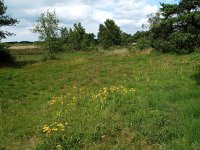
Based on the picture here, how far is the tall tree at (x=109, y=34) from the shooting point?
74.1 metres

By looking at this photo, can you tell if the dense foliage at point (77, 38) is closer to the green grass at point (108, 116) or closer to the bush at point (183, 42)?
the bush at point (183, 42)

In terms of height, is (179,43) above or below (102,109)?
above

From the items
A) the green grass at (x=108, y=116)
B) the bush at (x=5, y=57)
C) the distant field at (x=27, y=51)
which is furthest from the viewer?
the distant field at (x=27, y=51)

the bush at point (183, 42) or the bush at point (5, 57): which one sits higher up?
the bush at point (183, 42)

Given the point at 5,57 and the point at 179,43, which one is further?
the point at 5,57

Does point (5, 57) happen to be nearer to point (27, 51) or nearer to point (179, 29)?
point (179, 29)

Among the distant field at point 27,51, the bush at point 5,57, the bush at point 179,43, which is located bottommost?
the distant field at point 27,51

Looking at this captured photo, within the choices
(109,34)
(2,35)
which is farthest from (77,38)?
(2,35)

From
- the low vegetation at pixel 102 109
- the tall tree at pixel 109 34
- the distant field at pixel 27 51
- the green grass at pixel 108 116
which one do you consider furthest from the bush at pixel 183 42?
the tall tree at pixel 109 34

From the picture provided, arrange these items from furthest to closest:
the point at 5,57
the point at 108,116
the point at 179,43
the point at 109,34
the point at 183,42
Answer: the point at 109,34, the point at 5,57, the point at 179,43, the point at 183,42, the point at 108,116

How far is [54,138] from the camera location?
28.0 feet

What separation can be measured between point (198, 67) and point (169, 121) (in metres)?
12.1

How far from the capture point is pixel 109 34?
7556 cm

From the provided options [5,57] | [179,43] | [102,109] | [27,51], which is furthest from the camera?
[27,51]
